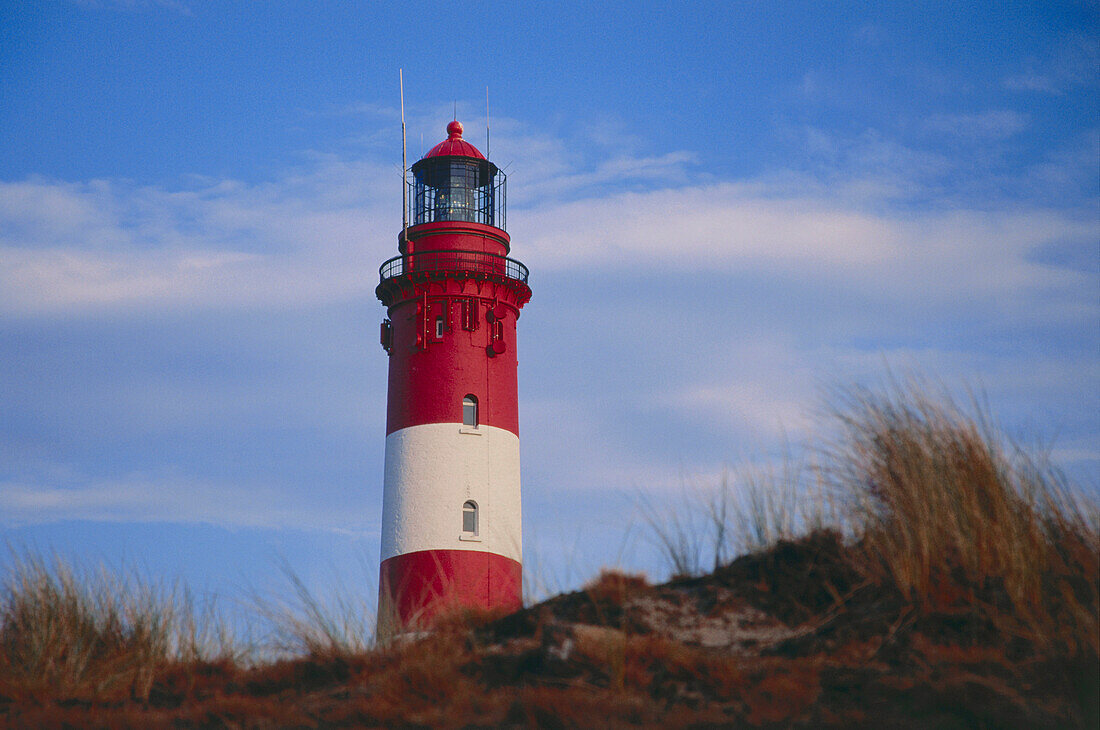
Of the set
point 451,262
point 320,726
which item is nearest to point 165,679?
point 320,726

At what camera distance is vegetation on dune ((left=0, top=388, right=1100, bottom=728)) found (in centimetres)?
722

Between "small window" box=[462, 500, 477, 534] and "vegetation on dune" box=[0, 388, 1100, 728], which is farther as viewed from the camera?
"small window" box=[462, 500, 477, 534]

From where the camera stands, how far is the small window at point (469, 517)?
22.4 meters

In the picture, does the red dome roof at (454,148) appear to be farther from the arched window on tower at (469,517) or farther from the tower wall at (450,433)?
the arched window on tower at (469,517)

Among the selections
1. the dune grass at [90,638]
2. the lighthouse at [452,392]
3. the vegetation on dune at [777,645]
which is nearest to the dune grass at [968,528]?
the vegetation on dune at [777,645]

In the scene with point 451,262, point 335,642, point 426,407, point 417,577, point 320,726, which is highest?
point 451,262

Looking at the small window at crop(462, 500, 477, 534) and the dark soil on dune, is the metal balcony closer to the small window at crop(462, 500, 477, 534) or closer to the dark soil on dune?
the small window at crop(462, 500, 477, 534)

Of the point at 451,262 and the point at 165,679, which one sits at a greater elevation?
the point at 451,262

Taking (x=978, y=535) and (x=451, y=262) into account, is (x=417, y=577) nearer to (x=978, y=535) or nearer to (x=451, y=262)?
(x=451, y=262)

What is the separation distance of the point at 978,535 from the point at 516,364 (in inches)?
661

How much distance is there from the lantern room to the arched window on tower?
6.10m

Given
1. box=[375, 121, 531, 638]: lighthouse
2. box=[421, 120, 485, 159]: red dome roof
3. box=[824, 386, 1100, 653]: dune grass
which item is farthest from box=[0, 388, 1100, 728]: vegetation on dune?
box=[421, 120, 485, 159]: red dome roof

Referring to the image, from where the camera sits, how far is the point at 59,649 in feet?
33.1

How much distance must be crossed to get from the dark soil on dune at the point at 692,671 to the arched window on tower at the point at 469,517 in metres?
12.3
